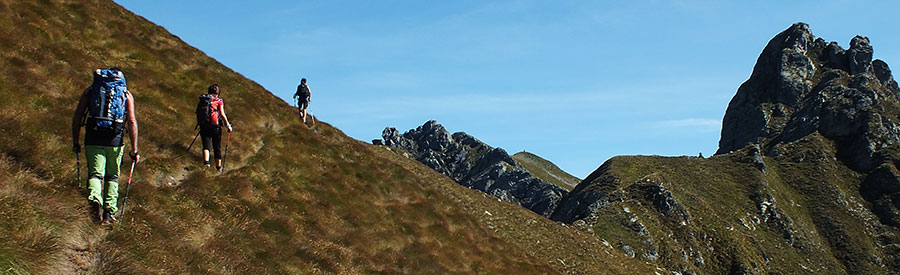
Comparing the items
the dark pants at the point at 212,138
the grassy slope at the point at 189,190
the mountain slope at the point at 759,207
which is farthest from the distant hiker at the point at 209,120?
the mountain slope at the point at 759,207

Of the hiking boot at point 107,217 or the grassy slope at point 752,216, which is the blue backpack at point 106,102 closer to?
the hiking boot at point 107,217

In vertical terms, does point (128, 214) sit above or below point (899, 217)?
below

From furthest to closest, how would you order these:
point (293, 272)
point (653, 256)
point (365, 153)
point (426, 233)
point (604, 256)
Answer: point (653, 256)
point (604, 256)
point (365, 153)
point (426, 233)
point (293, 272)

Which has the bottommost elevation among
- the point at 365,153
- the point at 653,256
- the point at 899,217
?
the point at 653,256

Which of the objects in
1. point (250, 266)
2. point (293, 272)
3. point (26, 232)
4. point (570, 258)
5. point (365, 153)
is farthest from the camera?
point (570, 258)

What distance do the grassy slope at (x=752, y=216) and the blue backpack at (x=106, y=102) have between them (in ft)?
350

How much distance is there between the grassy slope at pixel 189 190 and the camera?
10297mm

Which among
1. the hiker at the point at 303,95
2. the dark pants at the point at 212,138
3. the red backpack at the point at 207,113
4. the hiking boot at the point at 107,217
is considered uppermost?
the hiker at the point at 303,95

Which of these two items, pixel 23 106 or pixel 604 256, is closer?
pixel 23 106

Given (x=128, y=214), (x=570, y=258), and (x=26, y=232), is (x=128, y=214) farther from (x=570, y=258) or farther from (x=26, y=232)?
(x=570, y=258)

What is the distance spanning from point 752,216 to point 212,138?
15877 centimetres

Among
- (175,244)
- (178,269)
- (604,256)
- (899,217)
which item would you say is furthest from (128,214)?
(899,217)

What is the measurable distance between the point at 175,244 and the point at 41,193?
110 inches

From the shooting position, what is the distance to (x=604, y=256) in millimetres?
44031
